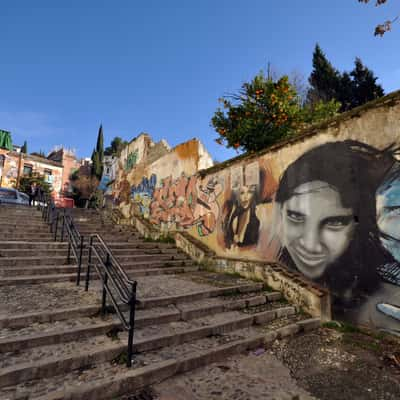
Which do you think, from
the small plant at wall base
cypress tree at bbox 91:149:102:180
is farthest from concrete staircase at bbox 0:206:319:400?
cypress tree at bbox 91:149:102:180

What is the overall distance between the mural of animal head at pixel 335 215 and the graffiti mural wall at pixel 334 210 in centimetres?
2

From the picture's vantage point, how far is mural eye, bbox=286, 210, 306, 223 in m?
5.11

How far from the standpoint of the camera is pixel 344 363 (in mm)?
3104

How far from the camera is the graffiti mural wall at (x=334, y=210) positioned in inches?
150

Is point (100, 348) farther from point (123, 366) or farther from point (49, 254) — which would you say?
point (49, 254)

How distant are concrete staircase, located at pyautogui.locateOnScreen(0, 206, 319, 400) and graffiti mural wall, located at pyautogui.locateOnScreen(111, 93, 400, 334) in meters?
0.85

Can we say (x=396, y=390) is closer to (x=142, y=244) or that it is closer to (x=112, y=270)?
(x=112, y=270)

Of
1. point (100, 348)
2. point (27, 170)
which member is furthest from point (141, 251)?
point (27, 170)

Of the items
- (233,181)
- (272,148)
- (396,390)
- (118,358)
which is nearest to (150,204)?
(233,181)

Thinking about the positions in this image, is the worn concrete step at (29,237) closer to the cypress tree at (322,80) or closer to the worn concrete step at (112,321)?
the worn concrete step at (112,321)

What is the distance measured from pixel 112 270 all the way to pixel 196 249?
4.41m

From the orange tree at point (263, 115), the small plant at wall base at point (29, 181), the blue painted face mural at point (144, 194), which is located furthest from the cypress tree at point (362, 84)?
the small plant at wall base at point (29, 181)

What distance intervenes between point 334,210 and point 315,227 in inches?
18.5

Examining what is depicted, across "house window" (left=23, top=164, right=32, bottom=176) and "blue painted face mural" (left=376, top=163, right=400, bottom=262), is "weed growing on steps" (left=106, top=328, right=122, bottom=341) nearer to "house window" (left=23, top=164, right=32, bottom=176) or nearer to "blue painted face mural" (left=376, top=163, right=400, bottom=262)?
"blue painted face mural" (left=376, top=163, right=400, bottom=262)
